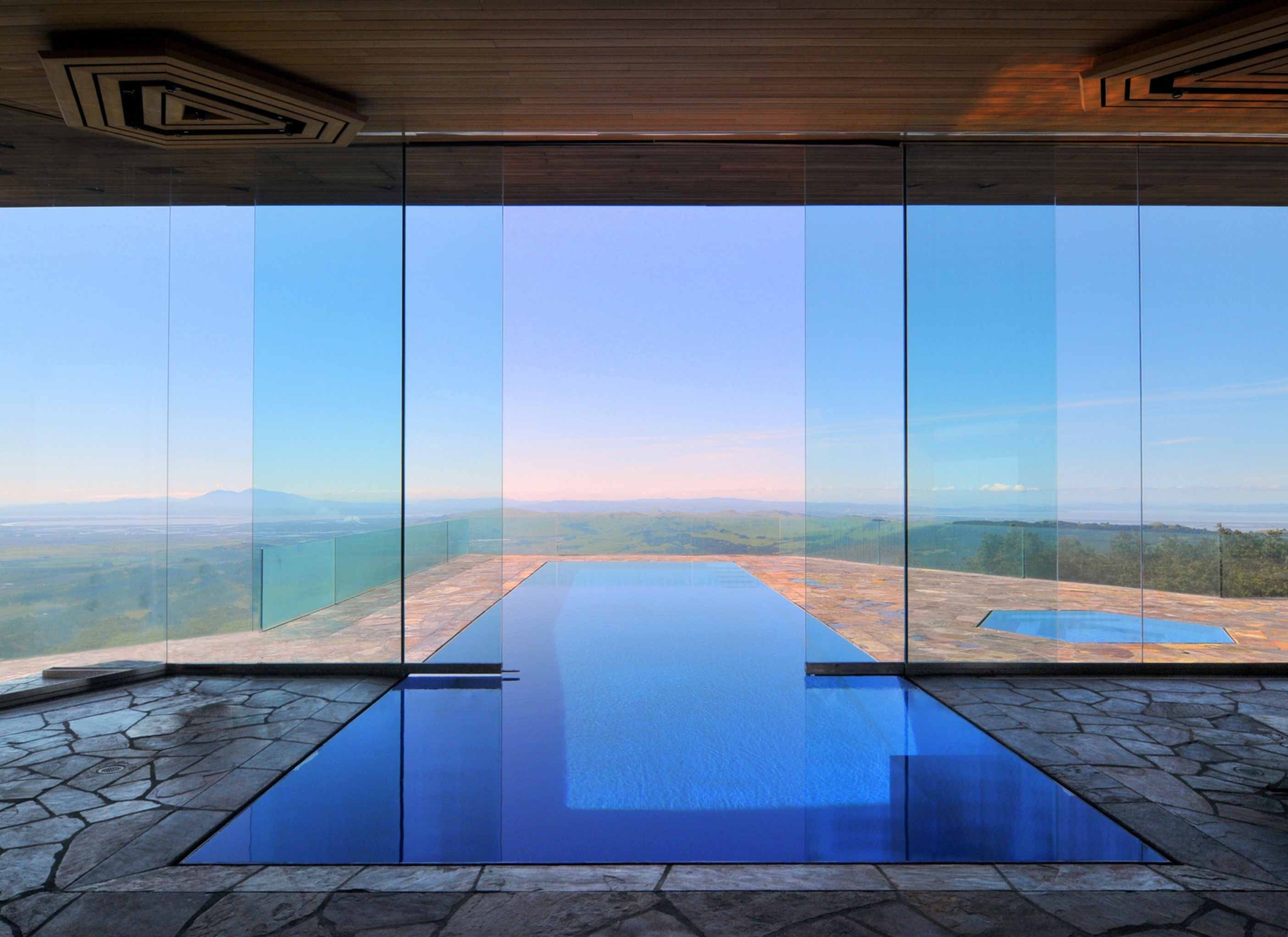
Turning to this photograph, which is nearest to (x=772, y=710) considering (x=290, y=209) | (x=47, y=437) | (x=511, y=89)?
(x=511, y=89)

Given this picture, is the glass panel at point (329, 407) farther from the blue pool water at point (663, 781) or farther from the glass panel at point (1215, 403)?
the glass panel at point (1215, 403)

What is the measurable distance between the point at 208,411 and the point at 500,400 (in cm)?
208

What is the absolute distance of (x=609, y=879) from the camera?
215cm

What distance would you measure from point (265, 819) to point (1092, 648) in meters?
4.79

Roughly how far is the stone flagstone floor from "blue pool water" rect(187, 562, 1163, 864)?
0.12 meters

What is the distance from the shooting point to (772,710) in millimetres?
3850

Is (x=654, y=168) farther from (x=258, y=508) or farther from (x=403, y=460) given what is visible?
(x=258, y=508)

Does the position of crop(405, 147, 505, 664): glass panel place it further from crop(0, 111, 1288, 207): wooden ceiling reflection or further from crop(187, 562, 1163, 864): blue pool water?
crop(187, 562, 1163, 864): blue pool water

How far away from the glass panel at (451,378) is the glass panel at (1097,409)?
3708 mm

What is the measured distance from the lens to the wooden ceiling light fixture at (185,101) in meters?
3.17

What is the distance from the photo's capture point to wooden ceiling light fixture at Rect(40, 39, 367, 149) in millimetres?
3174

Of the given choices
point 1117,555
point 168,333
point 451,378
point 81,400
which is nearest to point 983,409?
point 1117,555

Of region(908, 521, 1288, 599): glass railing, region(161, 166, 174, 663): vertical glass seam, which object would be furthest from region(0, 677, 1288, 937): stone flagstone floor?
region(161, 166, 174, 663): vertical glass seam

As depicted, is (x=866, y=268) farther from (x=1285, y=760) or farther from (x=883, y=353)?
(x=1285, y=760)
